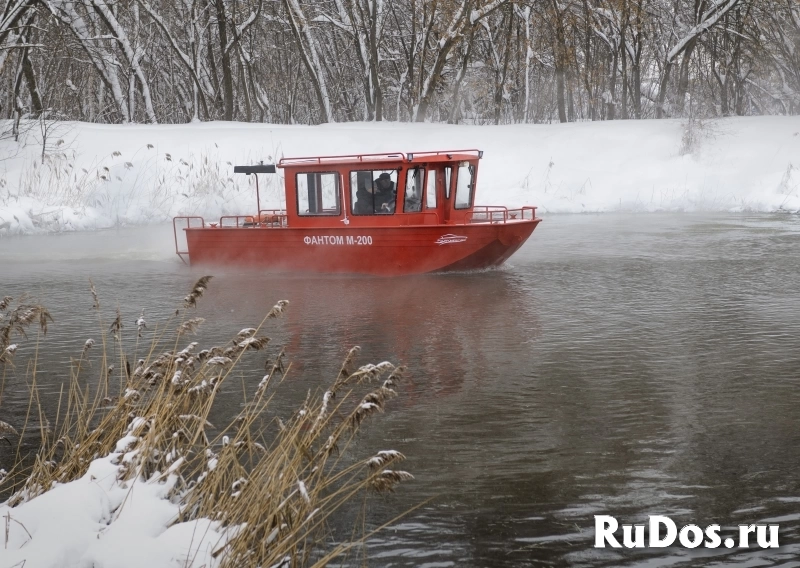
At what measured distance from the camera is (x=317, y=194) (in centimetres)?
1759

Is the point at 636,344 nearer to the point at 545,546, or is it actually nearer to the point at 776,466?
the point at 776,466

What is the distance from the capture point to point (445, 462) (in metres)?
7.18

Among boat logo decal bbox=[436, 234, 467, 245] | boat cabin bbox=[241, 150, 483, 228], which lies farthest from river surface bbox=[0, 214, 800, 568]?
boat cabin bbox=[241, 150, 483, 228]

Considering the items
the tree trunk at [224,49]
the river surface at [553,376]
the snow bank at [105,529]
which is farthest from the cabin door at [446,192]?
the tree trunk at [224,49]

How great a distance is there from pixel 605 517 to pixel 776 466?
1655mm

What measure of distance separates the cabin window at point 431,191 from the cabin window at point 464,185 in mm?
467

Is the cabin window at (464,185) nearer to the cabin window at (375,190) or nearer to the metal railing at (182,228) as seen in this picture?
the cabin window at (375,190)

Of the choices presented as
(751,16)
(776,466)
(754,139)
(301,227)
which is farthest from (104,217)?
(751,16)

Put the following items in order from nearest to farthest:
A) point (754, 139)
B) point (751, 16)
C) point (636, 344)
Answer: point (636, 344) < point (754, 139) < point (751, 16)

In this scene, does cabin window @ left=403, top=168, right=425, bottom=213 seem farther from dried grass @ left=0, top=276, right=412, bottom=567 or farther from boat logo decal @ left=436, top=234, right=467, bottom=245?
dried grass @ left=0, top=276, right=412, bottom=567

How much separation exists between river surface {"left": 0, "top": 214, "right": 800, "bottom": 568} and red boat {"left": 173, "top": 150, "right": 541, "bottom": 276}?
524 mm

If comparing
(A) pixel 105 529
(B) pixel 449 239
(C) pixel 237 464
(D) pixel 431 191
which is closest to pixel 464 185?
(D) pixel 431 191

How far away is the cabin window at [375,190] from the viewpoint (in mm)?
16969

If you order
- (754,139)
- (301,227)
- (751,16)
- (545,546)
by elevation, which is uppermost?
(751,16)
